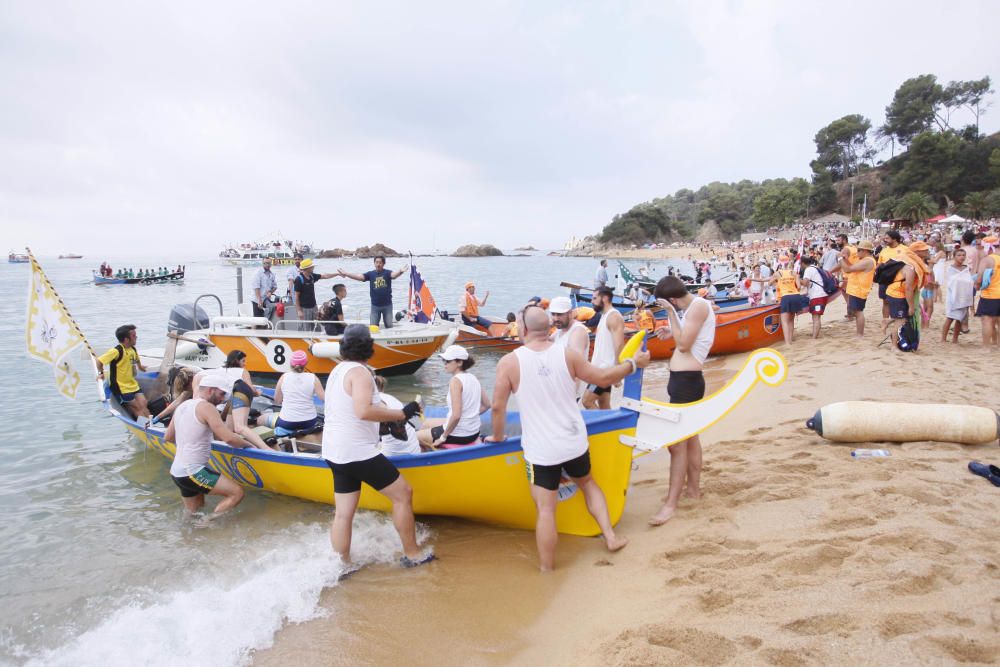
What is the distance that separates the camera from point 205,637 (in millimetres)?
3939

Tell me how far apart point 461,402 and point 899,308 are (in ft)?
24.9

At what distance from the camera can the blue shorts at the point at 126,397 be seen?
768cm

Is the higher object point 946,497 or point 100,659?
point 946,497

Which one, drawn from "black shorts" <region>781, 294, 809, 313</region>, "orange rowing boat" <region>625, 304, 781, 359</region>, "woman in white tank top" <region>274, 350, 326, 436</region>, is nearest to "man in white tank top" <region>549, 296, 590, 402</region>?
"woman in white tank top" <region>274, 350, 326, 436</region>

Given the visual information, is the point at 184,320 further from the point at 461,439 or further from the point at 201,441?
the point at 461,439

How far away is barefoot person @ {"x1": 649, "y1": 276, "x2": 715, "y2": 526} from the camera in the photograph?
4262 millimetres

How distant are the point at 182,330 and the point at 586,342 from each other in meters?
10.6

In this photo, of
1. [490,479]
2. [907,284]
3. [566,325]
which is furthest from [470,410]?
[907,284]

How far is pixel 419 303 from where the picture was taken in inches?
573

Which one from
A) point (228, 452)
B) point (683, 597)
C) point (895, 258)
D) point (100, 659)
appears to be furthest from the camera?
point (895, 258)

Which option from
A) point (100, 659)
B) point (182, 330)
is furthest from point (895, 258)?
point (182, 330)

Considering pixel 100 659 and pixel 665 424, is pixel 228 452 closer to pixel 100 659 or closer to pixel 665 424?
pixel 100 659

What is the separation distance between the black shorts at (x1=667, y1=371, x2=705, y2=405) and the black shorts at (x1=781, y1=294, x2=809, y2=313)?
8281mm

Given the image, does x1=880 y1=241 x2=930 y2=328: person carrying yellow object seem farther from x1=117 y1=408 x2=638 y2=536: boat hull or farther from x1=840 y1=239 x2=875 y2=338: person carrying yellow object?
x1=117 y1=408 x2=638 y2=536: boat hull
